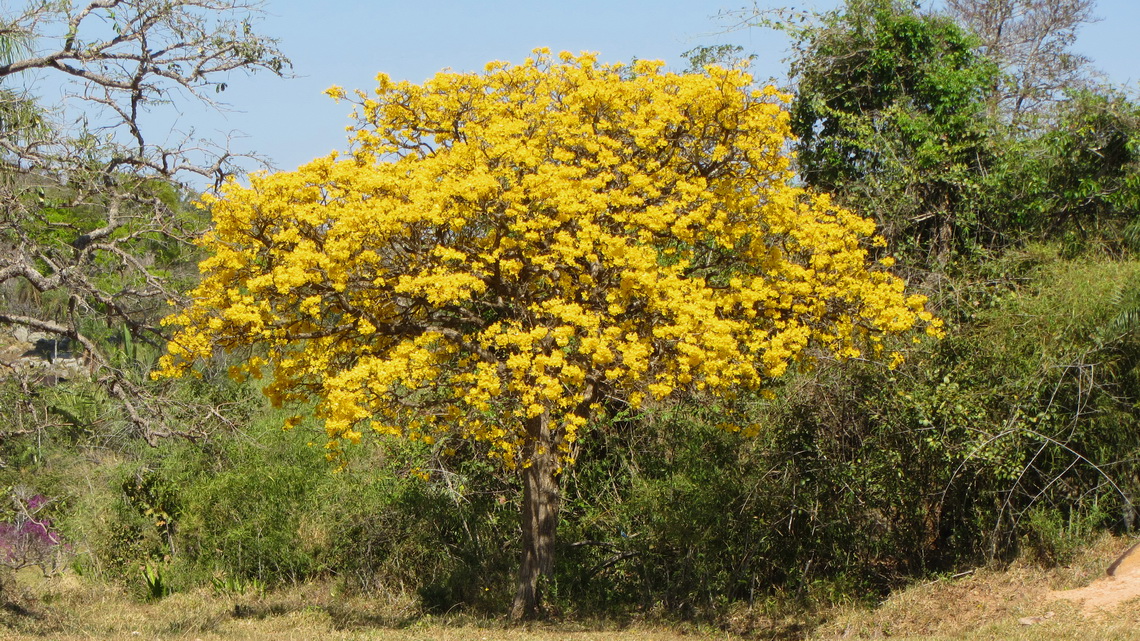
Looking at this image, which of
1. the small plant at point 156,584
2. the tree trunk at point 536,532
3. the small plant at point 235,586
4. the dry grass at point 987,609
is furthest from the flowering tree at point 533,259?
the small plant at point 156,584

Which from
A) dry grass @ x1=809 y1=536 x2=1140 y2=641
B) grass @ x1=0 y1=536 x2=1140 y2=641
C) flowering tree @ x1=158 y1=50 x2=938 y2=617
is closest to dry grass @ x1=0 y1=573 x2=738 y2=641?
grass @ x1=0 y1=536 x2=1140 y2=641

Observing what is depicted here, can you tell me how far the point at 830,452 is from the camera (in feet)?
40.3

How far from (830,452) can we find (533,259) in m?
4.42

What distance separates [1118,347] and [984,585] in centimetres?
280

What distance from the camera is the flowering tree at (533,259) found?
32.0 ft

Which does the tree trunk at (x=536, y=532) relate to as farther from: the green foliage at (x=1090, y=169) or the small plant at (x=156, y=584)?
the green foliage at (x=1090, y=169)

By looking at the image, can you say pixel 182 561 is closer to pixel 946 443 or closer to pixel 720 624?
pixel 720 624

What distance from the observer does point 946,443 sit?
1165 cm

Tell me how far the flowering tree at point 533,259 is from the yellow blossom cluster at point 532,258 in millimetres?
23

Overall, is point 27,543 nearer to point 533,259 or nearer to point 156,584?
point 156,584

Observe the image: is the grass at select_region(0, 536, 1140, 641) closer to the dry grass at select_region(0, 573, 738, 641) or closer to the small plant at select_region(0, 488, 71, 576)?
the dry grass at select_region(0, 573, 738, 641)

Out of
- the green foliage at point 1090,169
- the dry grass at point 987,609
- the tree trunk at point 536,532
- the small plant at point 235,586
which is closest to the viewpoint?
the dry grass at point 987,609

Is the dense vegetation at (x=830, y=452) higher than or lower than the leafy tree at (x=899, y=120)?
lower

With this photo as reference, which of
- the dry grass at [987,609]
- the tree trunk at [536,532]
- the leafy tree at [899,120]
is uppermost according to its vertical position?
the leafy tree at [899,120]
